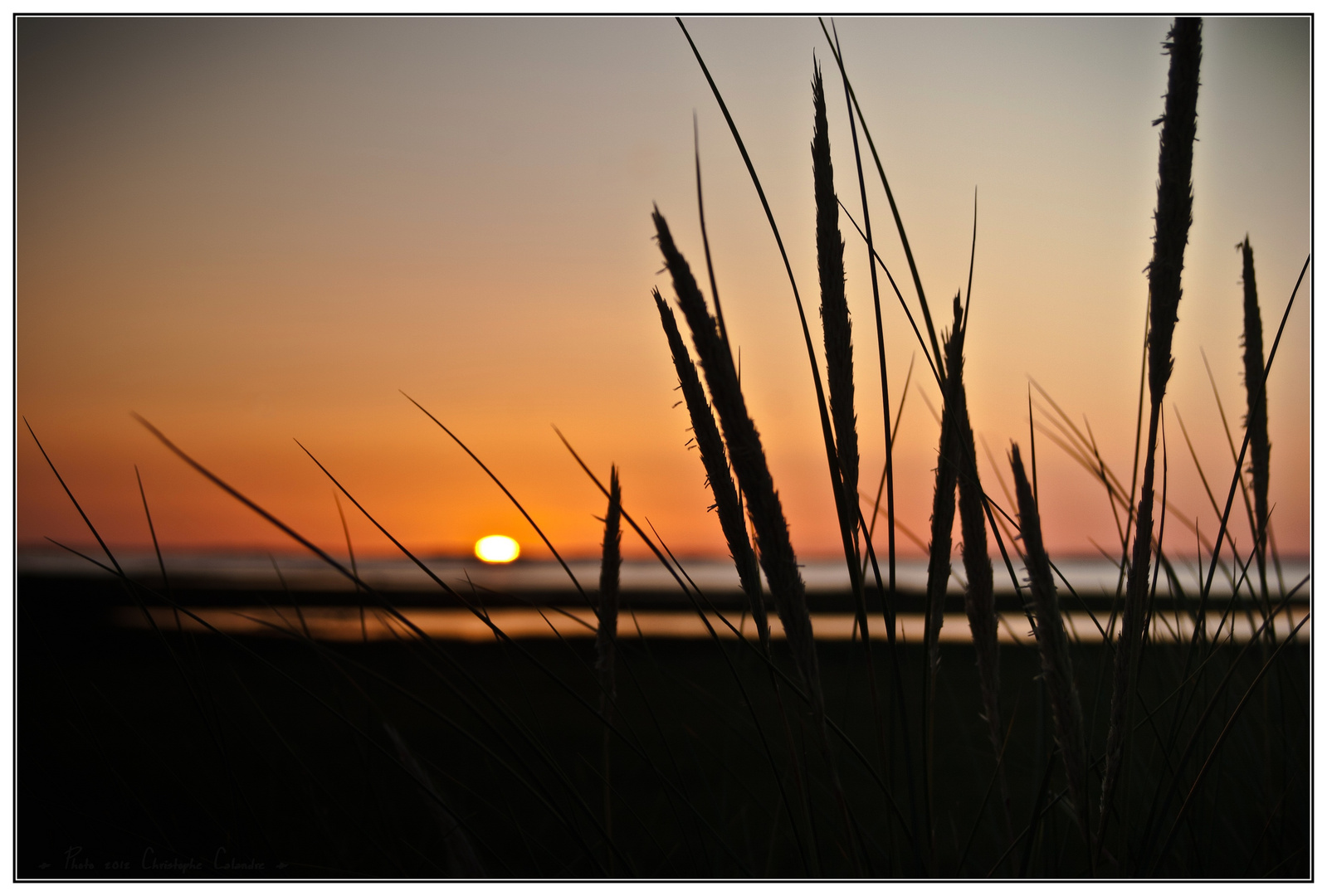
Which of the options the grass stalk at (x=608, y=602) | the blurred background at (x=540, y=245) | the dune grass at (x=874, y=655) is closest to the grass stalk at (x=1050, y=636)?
the dune grass at (x=874, y=655)

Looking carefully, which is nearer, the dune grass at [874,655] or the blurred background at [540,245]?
the dune grass at [874,655]

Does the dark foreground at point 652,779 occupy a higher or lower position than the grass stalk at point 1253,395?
lower

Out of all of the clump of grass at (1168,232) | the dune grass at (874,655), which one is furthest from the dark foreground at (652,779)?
the clump of grass at (1168,232)

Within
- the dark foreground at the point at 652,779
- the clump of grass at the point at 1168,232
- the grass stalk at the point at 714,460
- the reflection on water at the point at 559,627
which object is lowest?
the dark foreground at the point at 652,779

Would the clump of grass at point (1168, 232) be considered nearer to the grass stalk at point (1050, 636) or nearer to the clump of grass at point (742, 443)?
the grass stalk at point (1050, 636)

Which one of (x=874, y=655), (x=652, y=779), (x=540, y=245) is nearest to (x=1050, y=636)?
(x=874, y=655)

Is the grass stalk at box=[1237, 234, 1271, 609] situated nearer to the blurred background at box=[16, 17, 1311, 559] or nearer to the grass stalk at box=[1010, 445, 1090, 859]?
the blurred background at box=[16, 17, 1311, 559]

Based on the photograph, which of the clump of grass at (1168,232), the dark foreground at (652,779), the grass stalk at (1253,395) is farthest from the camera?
the grass stalk at (1253,395)

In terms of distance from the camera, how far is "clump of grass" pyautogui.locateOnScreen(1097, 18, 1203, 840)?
528 millimetres

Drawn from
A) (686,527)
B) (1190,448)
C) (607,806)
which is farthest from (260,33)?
(1190,448)

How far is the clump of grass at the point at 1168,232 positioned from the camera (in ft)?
1.73

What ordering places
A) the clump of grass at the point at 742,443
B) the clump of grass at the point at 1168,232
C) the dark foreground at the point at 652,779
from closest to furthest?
the clump of grass at the point at 742,443 → the clump of grass at the point at 1168,232 → the dark foreground at the point at 652,779

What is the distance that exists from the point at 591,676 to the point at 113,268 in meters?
1.31

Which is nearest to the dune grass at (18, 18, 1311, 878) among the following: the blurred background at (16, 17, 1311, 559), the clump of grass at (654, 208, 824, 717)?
the clump of grass at (654, 208, 824, 717)
